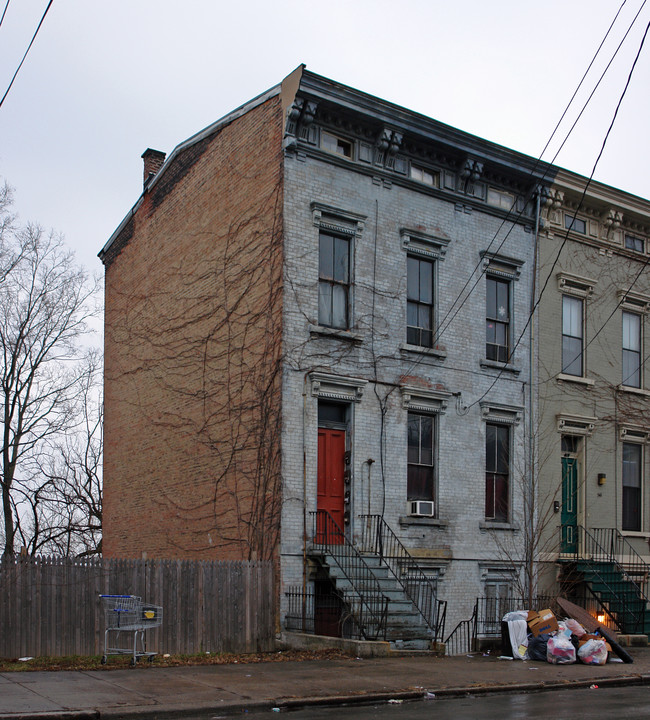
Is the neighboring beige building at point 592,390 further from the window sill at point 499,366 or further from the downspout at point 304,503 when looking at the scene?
the downspout at point 304,503

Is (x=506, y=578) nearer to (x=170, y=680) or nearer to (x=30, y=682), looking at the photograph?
(x=170, y=680)

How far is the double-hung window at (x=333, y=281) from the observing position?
18.9 meters

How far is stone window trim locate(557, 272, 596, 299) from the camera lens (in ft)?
74.8

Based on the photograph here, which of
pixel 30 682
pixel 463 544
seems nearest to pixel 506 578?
pixel 463 544

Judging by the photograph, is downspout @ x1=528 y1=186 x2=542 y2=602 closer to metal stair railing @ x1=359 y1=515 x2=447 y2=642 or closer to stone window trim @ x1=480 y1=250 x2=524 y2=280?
stone window trim @ x1=480 y1=250 x2=524 y2=280

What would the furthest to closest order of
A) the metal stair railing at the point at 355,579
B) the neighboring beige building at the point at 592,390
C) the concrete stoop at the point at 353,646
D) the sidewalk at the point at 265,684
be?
the neighboring beige building at the point at 592,390, the metal stair railing at the point at 355,579, the concrete stoop at the point at 353,646, the sidewalk at the point at 265,684

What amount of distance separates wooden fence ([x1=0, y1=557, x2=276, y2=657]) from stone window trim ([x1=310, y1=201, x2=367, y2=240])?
22.9 feet

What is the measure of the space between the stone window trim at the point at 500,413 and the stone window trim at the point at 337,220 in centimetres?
500

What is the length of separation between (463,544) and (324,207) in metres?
7.93

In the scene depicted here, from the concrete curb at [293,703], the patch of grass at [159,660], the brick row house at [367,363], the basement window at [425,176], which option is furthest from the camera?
the basement window at [425,176]

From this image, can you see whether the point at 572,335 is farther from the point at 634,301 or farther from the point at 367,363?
the point at 367,363

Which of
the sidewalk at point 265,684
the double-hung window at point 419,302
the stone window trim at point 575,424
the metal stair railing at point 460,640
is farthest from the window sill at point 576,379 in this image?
the sidewalk at point 265,684

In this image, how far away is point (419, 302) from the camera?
20328 mm

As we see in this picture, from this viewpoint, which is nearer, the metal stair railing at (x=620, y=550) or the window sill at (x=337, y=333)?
the window sill at (x=337, y=333)
